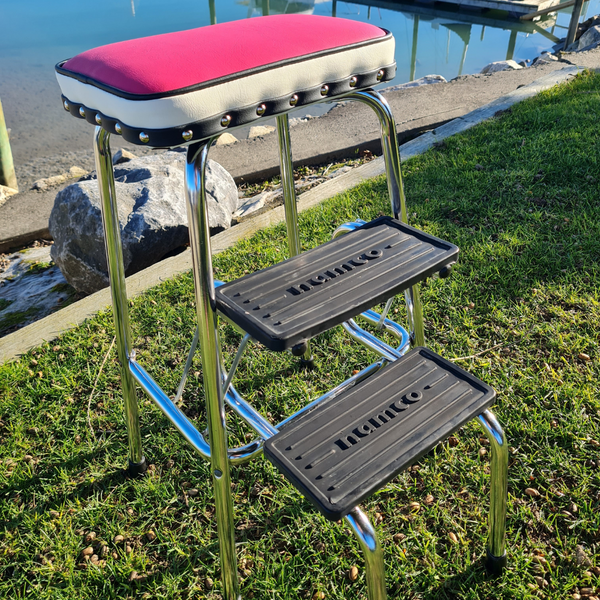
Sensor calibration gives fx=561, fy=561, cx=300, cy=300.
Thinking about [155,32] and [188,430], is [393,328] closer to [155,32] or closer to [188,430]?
[188,430]

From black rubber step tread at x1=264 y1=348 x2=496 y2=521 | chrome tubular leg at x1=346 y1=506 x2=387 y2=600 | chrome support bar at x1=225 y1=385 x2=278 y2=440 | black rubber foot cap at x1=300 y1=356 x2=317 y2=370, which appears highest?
black rubber step tread at x1=264 y1=348 x2=496 y2=521

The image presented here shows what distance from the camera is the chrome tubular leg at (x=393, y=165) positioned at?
4.46 feet

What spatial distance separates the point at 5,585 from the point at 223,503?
77cm

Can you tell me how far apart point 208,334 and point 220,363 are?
0.18 metres

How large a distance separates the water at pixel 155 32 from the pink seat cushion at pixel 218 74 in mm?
6251

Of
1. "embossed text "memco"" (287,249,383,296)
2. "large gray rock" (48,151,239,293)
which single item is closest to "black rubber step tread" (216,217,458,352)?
"embossed text "memco"" (287,249,383,296)

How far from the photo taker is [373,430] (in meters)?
1.22

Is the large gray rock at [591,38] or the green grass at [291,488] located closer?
the green grass at [291,488]

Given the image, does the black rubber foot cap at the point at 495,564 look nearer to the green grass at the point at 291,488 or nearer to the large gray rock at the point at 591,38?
the green grass at the point at 291,488

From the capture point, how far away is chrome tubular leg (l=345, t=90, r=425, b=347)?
136 centimetres

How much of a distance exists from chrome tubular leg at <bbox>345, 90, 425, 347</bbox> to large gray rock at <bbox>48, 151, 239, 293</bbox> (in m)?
1.79

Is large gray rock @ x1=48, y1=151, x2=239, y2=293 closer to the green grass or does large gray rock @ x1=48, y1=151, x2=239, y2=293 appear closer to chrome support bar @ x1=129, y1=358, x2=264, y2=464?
the green grass

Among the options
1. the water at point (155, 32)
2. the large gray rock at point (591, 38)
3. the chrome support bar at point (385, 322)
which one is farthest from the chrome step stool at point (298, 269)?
the large gray rock at point (591, 38)

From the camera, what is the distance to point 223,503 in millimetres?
1257
